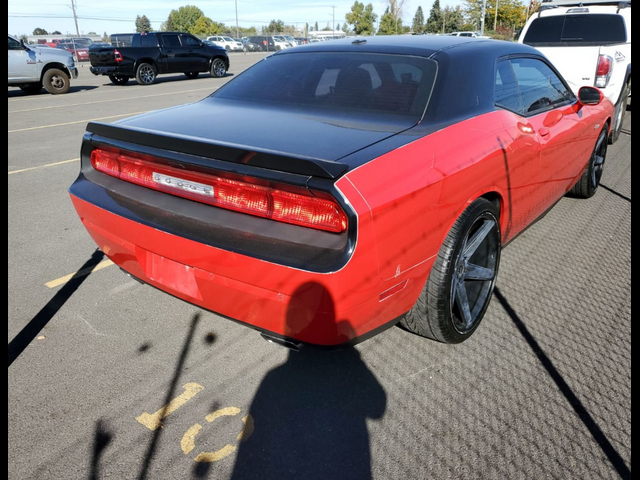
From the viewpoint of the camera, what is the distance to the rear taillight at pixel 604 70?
822cm

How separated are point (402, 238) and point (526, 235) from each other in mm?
2713

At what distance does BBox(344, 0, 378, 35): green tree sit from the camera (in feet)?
307

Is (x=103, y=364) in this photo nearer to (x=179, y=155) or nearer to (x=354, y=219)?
(x=179, y=155)

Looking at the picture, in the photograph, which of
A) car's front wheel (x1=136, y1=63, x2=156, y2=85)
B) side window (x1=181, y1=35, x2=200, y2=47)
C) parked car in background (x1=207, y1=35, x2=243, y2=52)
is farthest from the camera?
parked car in background (x1=207, y1=35, x2=243, y2=52)

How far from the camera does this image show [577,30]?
30.1 ft

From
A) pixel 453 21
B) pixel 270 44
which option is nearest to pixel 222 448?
pixel 270 44

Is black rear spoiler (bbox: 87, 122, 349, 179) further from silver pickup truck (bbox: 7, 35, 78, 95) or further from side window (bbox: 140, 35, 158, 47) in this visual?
side window (bbox: 140, 35, 158, 47)

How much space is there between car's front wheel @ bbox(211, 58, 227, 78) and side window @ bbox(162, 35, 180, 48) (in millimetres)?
1755

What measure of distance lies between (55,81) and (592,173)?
1529 cm

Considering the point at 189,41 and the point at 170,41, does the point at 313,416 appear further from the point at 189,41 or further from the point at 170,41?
the point at 189,41

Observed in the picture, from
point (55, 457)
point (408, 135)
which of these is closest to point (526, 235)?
point (408, 135)

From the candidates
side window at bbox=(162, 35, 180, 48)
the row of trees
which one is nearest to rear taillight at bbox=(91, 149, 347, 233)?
side window at bbox=(162, 35, 180, 48)

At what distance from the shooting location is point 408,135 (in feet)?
8.11

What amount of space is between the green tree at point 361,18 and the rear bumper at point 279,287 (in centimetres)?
9747
